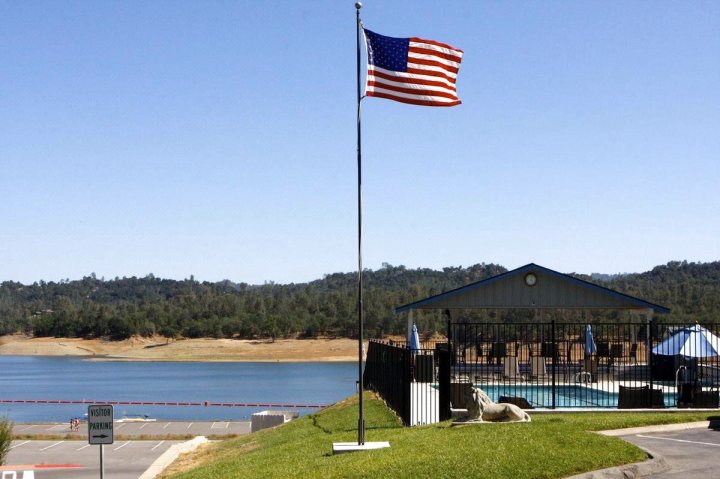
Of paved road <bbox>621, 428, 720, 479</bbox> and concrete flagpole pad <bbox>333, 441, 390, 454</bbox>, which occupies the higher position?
paved road <bbox>621, 428, 720, 479</bbox>

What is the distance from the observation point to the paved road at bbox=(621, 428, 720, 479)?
12.2 meters

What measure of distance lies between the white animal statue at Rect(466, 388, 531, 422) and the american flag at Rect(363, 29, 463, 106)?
194 inches

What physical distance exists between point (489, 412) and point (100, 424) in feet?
21.8

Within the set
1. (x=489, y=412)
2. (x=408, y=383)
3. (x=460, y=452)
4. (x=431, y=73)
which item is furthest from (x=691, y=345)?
(x=460, y=452)

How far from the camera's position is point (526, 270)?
1126 inches

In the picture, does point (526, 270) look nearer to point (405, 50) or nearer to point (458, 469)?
point (405, 50)

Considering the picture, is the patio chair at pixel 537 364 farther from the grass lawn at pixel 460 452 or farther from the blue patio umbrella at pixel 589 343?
the grass lawn at pixel 460 452

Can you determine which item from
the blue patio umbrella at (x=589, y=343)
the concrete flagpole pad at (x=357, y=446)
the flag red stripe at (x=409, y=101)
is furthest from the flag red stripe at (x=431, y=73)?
the blue patio umbrella at (x=589, y=343)

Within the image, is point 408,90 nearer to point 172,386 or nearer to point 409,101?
point 409,101

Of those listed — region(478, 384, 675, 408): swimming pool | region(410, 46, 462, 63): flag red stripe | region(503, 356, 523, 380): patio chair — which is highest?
region(410, 46, 462, 63): flag red stripe

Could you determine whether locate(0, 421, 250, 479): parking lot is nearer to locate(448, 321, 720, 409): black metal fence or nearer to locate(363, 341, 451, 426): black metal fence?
locate(363, 341, 451, 426): black metal fence

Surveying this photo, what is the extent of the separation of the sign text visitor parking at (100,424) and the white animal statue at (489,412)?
6177mm

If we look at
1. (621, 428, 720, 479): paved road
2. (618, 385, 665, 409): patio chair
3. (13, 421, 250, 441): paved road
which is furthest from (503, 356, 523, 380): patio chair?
(13, 421, 250, 441): paved road

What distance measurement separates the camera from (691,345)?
78.6 feet
